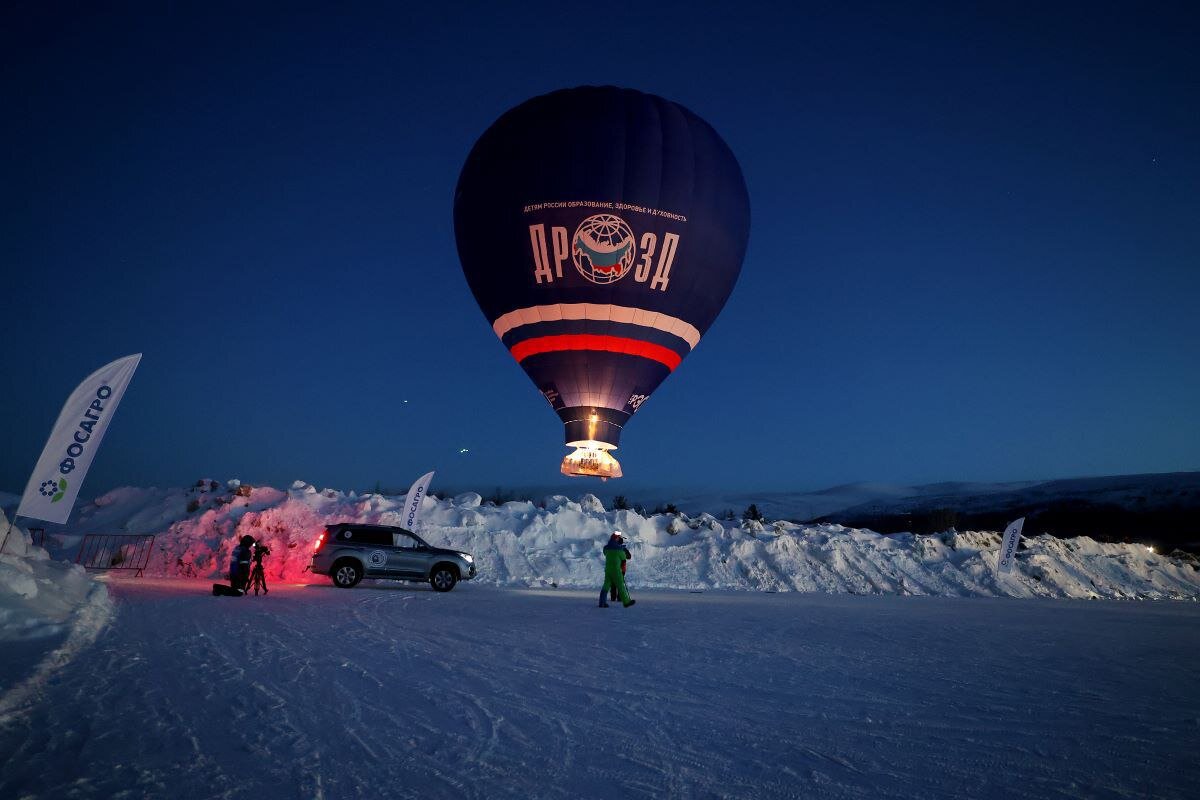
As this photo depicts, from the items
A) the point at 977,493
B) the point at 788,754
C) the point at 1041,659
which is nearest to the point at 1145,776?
the point at 788,754

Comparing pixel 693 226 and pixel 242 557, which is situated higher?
pixel 693 226

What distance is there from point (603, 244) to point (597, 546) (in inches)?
420

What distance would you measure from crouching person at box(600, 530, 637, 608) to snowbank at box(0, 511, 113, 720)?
26.7 feet

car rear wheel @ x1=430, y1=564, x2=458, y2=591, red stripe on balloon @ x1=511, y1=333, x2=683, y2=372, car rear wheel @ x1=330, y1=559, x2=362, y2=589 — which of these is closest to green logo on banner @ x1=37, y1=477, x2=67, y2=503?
car rear wheel @ x1=330, y1=559, x2=362, y2=589

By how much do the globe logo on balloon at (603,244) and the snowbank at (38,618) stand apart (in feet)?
49.5

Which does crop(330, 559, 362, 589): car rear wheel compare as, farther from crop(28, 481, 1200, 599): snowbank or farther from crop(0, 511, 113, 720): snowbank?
crop(0, 511, 113, 720): snowbank

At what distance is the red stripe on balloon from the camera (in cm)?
2266

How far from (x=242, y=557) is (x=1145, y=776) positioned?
585 inches

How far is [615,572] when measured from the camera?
45.3 ft

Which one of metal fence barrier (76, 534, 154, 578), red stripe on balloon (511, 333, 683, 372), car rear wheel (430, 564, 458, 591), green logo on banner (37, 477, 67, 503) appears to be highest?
red stripe on balloon (511, 333, 683, 372)

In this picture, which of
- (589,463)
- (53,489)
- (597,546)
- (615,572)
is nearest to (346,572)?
(53,489)

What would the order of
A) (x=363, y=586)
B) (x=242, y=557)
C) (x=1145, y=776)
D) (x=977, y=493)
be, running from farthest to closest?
(x=977, y=493)
(x=363, y=586)
(x=242, y=557)
(x=1145, y=776)

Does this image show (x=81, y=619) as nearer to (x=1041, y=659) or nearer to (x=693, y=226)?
(x=1041, y=659)

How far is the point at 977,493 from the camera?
349 feet
